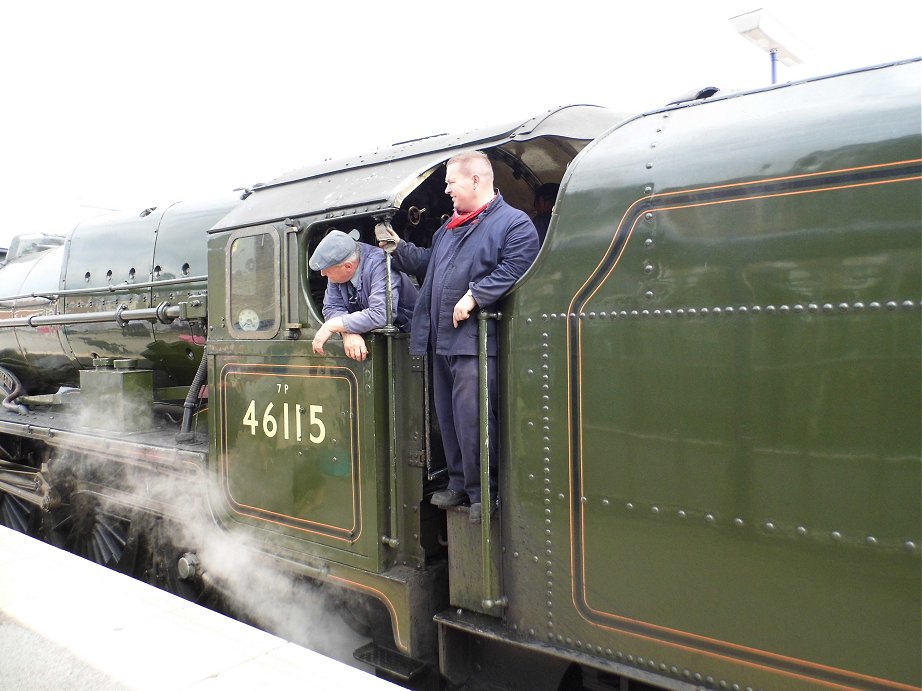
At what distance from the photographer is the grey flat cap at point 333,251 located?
2.95 m

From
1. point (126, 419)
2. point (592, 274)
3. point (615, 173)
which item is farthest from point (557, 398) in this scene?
point (126, 419)

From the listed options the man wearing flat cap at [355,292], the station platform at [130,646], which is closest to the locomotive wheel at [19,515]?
the station platform at [130,646]

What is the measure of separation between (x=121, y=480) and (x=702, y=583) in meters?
3.99

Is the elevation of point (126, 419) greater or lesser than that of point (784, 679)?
greater

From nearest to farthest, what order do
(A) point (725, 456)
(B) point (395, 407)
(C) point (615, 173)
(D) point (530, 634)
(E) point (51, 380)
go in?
→ (A) point (725, 456) < (C) point (615, 173) < (D) point (530, 634) < (B) point (395, 407) < (E) point (51, 380)

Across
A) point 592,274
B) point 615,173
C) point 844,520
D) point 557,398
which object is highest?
point 615,173

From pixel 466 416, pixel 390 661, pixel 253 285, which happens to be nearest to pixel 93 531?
pixel 253 285

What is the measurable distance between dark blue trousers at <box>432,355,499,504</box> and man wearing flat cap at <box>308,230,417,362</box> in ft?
1.19

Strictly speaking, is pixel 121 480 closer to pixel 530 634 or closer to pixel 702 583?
pixel 530 634

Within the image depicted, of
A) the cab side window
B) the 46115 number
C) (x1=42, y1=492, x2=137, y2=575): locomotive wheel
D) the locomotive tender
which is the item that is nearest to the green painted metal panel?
the locomotive tender

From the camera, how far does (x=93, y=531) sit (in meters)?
5.09

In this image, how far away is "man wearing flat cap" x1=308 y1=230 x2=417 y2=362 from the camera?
287cm

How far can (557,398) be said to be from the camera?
233 centimetres

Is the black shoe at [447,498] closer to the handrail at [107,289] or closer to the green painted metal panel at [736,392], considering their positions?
the green painted metal panel at [736,392]
